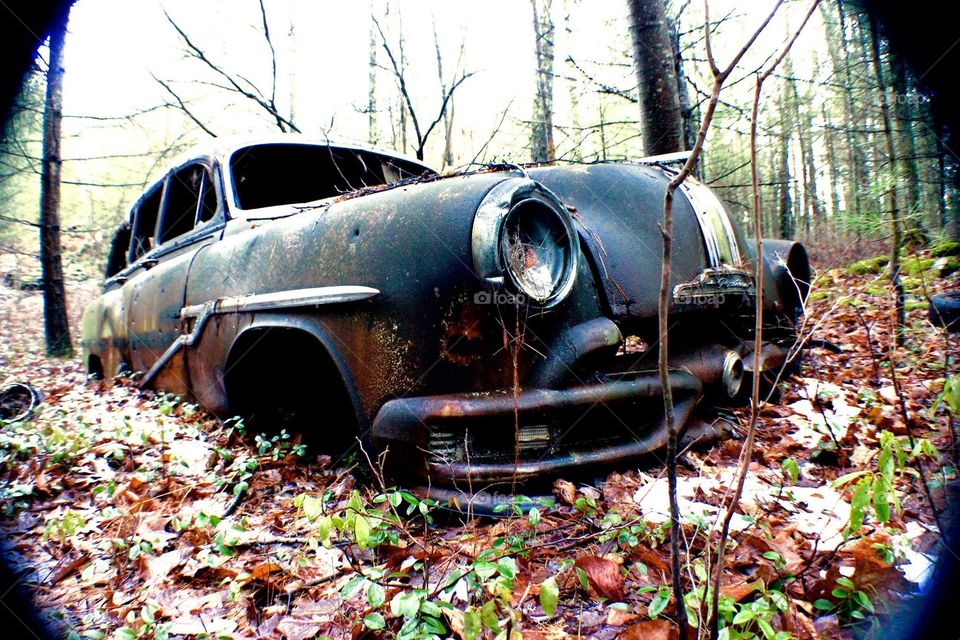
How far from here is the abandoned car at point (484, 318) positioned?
161 cm

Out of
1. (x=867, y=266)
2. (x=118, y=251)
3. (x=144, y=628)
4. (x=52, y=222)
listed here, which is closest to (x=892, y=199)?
(x=144, y=628)

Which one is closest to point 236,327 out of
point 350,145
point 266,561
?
point 266,561

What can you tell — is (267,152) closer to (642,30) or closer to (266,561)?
(266,561)

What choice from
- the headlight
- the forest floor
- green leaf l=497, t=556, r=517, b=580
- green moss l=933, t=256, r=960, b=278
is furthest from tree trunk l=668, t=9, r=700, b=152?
green leaf l=497, t=556, r=517, b=580

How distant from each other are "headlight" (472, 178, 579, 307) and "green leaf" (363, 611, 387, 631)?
2.93 ft

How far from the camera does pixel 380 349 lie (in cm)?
174

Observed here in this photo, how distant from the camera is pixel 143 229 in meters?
4.50

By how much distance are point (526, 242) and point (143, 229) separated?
416 cm

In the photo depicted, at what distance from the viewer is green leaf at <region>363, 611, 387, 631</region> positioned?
1165 mm

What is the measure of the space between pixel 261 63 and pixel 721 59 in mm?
6794

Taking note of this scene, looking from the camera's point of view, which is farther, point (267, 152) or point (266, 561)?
point (267, 152)

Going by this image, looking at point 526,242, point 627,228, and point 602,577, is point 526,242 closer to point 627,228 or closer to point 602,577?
point 627,228

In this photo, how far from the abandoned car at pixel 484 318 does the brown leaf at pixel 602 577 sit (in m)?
0.31

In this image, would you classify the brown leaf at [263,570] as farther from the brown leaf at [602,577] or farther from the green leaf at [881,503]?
the green leaf at [881,503]
